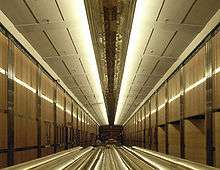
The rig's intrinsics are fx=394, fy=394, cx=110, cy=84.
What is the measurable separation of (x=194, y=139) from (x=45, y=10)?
225 inches

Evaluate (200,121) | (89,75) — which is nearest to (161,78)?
(89,75)

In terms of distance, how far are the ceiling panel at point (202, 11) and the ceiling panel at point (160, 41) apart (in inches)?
36.9

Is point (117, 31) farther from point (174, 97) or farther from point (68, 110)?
point (68, 110)

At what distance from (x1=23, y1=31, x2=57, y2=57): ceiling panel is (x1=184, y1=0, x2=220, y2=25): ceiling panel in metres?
3.16

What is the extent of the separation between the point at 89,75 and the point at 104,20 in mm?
7127

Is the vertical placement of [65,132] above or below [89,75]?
below

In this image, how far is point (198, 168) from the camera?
6.30m

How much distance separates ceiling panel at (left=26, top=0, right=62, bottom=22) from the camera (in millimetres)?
6460

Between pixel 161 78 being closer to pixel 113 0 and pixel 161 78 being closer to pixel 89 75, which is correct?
pixel 89 75

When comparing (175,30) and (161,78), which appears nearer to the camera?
(175,30)

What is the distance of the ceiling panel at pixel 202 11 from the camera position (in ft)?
21.4

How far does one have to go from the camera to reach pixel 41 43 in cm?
927

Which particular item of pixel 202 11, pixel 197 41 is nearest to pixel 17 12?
pixel 202 11

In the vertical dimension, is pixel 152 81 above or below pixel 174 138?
above
